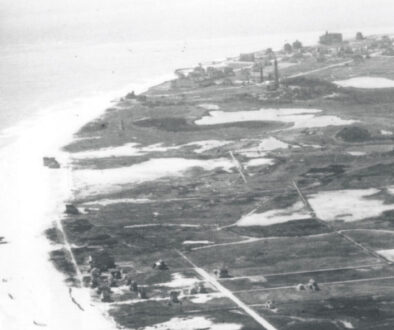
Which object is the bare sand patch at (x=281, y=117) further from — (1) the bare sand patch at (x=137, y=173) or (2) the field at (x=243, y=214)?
(1) the bare sand patch at (x=137, y=173)

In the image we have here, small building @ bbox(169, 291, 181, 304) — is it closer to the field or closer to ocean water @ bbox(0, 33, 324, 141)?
the field

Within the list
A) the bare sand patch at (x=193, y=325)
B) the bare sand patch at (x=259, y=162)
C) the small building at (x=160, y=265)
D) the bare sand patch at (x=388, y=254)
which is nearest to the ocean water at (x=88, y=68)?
the bare sand patch at (x=259, y=162)

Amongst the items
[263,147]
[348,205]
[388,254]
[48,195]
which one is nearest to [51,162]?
[48,195]

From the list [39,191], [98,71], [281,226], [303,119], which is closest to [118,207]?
[39,191]

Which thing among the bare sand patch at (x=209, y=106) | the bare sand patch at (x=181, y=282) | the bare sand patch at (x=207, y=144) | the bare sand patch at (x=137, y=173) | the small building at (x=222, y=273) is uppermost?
the bare sand patch at (x=209, y=106)

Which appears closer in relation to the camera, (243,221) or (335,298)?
(335,298)

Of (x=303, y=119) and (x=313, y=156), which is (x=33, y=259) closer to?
(x=313, y=156)

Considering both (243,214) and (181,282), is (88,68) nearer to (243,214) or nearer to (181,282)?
(243,214)

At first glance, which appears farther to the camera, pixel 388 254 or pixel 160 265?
pixel 388 254
